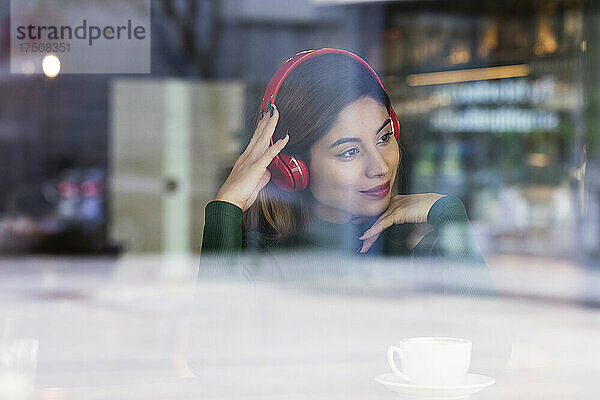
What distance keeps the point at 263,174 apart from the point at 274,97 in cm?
8

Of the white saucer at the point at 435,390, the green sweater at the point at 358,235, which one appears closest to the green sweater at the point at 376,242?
the green sweater at the point at 358,235

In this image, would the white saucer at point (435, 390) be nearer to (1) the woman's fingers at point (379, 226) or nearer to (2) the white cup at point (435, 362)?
(2) the white cup at point (435, 362)

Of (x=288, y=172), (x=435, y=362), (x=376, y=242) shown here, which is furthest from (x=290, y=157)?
(x=435, y=362)

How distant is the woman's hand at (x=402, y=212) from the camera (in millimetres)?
809

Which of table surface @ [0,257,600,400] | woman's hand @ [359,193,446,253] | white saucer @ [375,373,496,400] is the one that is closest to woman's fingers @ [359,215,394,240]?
woman's hand @ [359,193,446,253]

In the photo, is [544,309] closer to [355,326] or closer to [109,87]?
[355,326]

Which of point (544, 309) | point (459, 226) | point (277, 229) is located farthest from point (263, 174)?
point (544, 309)

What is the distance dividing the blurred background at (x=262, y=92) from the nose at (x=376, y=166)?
34 millimetres

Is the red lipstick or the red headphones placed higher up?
the red headphones

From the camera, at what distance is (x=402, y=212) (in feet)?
2.66

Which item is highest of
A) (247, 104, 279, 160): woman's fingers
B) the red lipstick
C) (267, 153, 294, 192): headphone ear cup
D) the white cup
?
(247, 104, 279, 160): woman's fingers

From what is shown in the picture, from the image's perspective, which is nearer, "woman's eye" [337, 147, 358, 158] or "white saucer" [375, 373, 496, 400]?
"white saucer" [375, 373, 496, 400]

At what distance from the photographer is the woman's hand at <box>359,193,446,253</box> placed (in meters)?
0.81

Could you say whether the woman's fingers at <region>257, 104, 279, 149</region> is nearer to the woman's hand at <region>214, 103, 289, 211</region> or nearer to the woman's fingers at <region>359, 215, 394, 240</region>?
the woman's hand at <region>214, 103, 289, 211</region>
